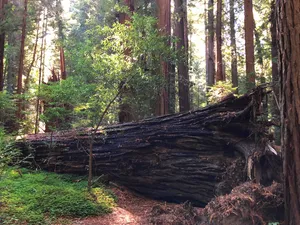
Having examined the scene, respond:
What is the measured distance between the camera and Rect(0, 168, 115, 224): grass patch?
200 inches

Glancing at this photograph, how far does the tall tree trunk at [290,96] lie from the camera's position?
11.7ft

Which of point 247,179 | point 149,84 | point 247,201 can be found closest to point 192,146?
point 247,179

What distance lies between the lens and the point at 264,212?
13.5 ft

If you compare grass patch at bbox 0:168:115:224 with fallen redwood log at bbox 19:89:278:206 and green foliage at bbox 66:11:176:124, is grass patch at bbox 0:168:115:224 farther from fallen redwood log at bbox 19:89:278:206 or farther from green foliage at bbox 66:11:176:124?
green foliage at bbox 66:11:176:124

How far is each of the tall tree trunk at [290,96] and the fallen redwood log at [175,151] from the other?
1483mm

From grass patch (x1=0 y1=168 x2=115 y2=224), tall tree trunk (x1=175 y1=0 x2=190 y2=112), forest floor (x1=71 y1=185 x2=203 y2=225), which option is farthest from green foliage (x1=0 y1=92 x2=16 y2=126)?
tall tree trunk (x1=175 y1=0 x2=190 y2=112)

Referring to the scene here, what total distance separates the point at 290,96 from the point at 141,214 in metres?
4.01

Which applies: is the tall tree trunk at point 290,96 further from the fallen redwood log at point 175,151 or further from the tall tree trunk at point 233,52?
the tall tree trunk at point 233,52

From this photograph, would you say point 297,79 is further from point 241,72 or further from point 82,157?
point 241,72

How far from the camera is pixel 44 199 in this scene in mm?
5887

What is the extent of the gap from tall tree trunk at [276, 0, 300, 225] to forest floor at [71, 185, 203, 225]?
1.66 metres

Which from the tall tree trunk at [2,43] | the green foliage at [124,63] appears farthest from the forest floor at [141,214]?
the tall tree trunk at [2,43]

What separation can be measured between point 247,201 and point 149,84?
4610 mm

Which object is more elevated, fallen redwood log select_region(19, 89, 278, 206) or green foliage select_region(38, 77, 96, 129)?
green foliage select_region(38, 77, 96, 129)
